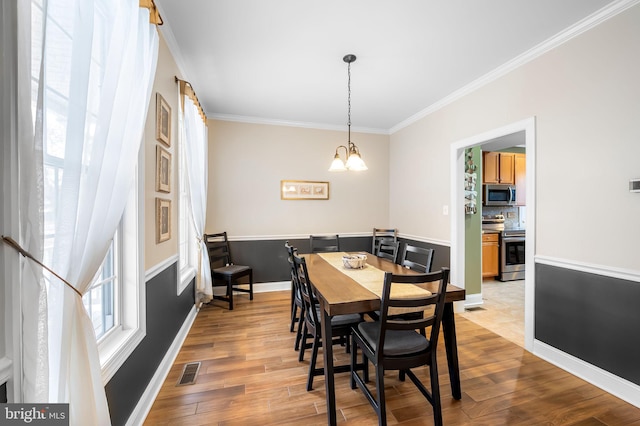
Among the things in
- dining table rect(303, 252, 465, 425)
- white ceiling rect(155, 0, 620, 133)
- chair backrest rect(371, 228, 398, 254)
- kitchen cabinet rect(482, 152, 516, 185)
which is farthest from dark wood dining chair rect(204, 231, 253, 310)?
kitchen cabinet rect(482, 152, 516, 185)

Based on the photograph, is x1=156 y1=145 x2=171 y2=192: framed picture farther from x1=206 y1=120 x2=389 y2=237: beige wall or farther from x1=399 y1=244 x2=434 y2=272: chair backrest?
x1=399 y1=244 x2=434 y2=272: chair backrest

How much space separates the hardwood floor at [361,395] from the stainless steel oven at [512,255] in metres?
2.55

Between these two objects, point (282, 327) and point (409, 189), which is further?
point (409, 189)

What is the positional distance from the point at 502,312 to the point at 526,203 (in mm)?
1668

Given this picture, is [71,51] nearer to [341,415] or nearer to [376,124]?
[341,415]

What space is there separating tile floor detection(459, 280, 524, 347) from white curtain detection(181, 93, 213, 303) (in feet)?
10.7

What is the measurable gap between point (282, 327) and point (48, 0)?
2.89 metres

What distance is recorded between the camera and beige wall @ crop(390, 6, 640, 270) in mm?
1838

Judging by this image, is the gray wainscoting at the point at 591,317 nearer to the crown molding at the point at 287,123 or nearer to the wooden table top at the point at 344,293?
the wooden table top at the point at 344,293

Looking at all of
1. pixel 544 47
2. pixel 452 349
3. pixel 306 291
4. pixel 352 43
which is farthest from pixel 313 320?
pixel 544 47

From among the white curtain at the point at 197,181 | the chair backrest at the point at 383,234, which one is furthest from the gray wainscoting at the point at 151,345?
the chair backrest at the point at 383,234

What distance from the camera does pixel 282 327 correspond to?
2.95m

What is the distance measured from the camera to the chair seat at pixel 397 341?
156 cm

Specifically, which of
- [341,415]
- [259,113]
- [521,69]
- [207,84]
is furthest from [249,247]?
[521,69]
